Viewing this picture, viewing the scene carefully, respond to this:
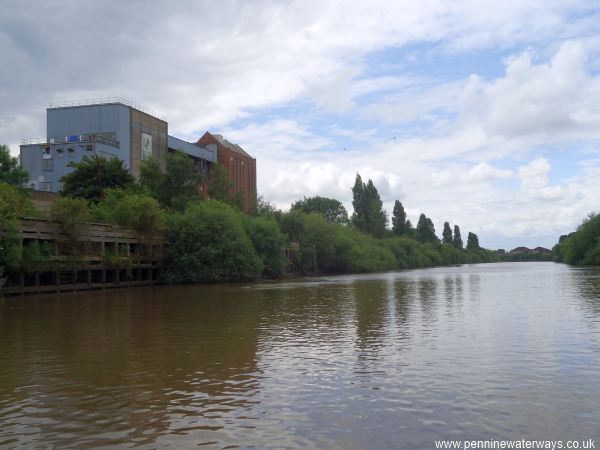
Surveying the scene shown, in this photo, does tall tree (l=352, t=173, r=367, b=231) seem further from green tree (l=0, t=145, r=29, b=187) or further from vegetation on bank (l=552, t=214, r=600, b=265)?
green tree (l=0, t=145, r=29, b=187)

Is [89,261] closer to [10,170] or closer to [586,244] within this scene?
[10,170]

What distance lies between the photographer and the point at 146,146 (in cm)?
8250

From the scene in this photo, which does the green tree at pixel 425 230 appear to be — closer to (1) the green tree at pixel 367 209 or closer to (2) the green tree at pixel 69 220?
(1) the green tree at pixel 367 209

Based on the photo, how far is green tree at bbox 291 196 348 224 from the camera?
143m

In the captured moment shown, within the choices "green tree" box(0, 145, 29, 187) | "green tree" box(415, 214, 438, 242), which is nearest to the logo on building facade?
"green tree" box(0, 145, 29, 187)

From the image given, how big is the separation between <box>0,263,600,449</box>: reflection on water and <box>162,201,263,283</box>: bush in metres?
32.5

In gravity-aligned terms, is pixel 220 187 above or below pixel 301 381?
above

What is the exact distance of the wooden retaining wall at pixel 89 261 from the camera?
3762cm

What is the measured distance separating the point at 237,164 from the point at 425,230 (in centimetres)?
6831

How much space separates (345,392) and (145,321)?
510 inches

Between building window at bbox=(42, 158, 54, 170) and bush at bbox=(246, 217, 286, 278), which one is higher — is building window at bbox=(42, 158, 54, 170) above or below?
above

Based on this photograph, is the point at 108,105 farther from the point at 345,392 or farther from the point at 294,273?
the point at 345,392

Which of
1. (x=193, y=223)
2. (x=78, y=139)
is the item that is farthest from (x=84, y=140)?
(x=193, y=223)

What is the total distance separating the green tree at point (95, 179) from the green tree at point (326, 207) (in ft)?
273
